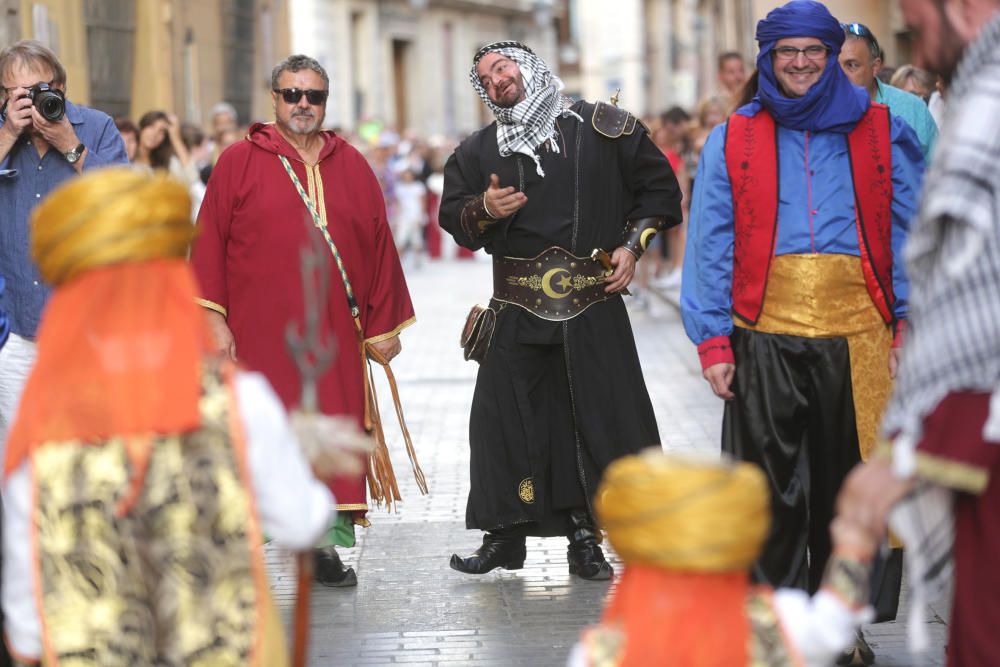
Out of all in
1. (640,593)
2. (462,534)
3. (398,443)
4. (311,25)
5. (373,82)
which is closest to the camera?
(640,593)

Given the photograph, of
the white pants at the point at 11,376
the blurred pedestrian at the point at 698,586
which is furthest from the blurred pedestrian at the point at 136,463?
the white pants at the point at 11,376

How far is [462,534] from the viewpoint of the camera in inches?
278

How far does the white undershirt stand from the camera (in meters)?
2.97

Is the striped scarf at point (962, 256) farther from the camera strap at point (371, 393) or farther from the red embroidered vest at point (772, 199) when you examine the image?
the camera strap at point (371, 393)

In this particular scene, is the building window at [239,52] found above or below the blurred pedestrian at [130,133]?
above

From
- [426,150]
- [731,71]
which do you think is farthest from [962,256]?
[426,150]

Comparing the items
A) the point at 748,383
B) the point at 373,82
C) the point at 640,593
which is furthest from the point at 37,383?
the point at 373,82

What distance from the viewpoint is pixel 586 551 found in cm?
625

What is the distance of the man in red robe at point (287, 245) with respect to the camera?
6.16 m

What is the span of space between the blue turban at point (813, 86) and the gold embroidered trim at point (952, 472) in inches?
79.7

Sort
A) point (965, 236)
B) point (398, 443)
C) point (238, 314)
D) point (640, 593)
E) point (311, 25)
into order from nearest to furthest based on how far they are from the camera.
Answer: point (640, 593)
point (965, 236)
point (238, 314)
point (398, 443)
point (311, 25)

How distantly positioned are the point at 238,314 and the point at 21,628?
3.25 meters

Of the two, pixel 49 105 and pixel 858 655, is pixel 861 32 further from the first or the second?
pixel 49 105

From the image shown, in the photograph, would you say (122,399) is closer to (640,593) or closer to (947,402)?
(640,593)
